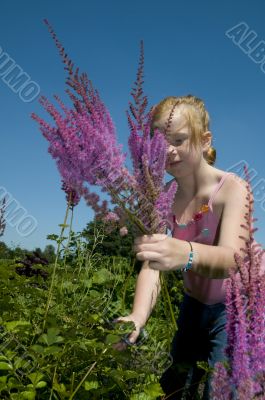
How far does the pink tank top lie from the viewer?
2.59 m

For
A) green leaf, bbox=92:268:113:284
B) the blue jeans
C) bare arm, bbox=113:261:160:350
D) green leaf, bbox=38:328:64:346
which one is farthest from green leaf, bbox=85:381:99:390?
green leaf, bbox=92:268:113:284

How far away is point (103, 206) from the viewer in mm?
1360

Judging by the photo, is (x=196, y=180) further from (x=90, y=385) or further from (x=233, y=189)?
(x=90, y=385)

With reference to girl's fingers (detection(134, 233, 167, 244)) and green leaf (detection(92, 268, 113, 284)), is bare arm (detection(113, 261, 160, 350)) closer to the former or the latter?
girl's fingers (detection(134, 233, 167, 244))

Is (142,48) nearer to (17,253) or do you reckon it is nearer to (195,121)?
(195,121)

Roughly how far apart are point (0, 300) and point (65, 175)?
4.08 ft

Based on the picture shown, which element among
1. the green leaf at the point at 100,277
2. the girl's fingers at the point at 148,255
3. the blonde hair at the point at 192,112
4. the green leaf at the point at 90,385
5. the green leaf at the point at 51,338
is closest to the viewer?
the girl's fingers at the point at 148,255

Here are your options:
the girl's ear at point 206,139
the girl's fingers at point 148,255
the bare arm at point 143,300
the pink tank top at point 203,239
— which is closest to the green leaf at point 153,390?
the bare arm at point 143,300

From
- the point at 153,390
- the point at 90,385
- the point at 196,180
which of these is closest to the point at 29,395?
the point at 90,385

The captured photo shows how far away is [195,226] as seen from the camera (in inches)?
107

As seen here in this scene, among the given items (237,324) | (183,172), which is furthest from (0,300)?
(237,324)

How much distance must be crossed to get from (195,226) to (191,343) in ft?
2.33

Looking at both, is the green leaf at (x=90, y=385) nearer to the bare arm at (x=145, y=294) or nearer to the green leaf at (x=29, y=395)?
the green leaf at (x=29, y=395)

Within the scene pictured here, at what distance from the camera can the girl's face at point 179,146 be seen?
227cm
